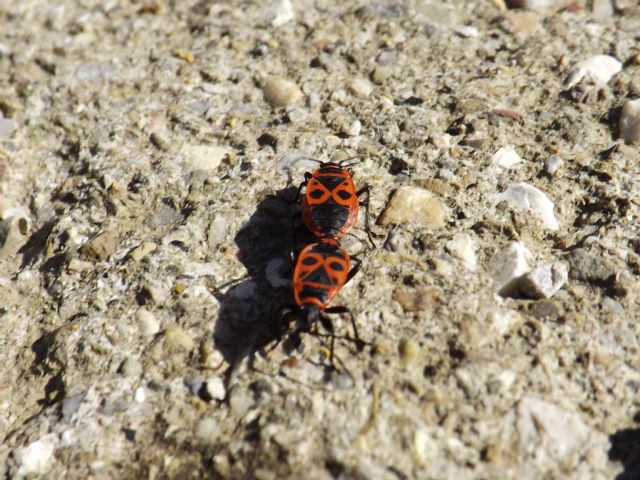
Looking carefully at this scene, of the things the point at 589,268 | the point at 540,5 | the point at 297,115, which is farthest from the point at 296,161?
the point at 540,5

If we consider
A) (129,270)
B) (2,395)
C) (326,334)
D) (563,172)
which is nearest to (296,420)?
(326,334)

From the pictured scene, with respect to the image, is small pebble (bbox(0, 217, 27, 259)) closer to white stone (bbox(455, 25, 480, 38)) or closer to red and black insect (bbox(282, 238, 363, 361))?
red and black insect (bbox(282, 238, 363, 361))

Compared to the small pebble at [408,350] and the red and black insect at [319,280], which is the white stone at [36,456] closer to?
the red and black insect at [319,280]

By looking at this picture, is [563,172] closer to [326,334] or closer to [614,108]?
[614,108]

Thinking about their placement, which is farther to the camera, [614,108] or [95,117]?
[95,117]

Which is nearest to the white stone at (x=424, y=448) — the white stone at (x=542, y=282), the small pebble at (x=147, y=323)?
the white stone at (x=542, y=282)

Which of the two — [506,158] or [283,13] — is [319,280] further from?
[283,13]
